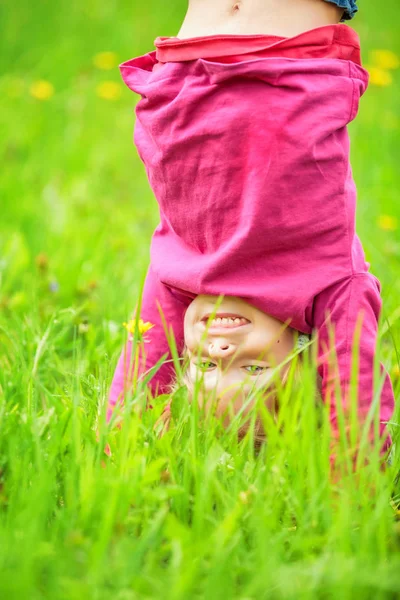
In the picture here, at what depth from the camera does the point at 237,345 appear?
67.9 inches

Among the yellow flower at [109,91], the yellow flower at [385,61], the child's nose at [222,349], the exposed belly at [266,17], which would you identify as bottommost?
the child's nose at [222,349]

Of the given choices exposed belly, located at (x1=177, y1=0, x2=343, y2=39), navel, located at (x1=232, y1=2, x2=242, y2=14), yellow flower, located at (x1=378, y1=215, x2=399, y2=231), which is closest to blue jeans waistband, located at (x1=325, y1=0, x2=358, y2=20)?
exposed belly, located at (x1=177, y1=0, x2=343, y2=39)

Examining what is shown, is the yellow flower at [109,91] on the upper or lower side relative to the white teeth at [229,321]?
upper

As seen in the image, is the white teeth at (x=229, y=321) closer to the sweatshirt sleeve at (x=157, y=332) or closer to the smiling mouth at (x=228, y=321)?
the smiling mouth at (x=228, y=321)

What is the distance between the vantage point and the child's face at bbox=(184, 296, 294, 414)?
1706mm

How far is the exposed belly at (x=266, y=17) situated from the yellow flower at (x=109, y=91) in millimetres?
3116

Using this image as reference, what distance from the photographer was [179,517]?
4.62 ft

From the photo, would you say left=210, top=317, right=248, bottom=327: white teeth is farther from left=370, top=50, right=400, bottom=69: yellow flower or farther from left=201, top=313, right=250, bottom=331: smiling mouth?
left=370, top=50, right=400, bottom=69: yellow flower

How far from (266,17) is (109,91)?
10.6 feet

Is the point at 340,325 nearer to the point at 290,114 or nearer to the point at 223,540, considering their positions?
the point at 290,114

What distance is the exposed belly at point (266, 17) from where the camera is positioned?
5.24 feet

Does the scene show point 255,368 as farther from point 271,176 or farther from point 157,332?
point 271,176

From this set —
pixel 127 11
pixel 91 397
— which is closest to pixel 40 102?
pixel 127 11

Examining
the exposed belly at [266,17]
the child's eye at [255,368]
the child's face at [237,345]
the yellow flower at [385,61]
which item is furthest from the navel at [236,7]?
the yellow flower at [385,61]
